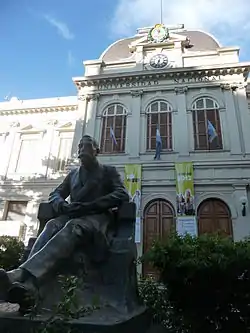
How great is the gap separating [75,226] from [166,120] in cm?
1226

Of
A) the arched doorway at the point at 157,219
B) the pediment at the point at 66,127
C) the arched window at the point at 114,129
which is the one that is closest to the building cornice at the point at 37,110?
the pediment at the point at 66,127

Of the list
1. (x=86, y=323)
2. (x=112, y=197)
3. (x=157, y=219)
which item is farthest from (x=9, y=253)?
(x=86, y=323)

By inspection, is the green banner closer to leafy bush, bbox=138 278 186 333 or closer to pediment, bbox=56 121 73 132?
pediment, bbox=56 121 73 132

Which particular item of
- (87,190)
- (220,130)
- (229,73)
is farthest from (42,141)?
(87,190)

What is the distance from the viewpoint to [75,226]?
262 centimetres

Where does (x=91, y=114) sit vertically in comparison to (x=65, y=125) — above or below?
below

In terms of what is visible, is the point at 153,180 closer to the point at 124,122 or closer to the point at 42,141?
the point at 124,122

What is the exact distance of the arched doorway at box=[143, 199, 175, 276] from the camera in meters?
11.9

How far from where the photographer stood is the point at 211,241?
3754 mm

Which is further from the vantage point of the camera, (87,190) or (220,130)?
(220,130)

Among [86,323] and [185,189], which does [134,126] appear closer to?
[185,189]

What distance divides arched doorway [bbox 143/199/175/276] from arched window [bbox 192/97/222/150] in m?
3.24

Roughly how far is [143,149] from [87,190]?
10.7m

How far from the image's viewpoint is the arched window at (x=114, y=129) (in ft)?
46.2
